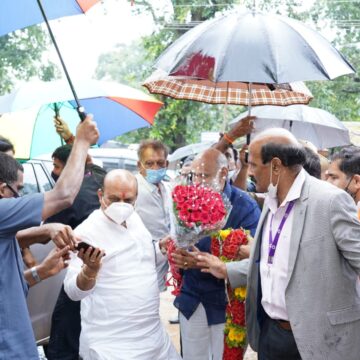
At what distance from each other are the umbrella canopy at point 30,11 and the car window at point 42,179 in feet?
9.09

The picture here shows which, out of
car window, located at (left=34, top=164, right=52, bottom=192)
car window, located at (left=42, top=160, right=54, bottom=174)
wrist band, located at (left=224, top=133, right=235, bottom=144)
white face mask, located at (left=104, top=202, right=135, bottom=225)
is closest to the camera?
white face mask, located at (left=104, top=202, right=135, bottom=225)

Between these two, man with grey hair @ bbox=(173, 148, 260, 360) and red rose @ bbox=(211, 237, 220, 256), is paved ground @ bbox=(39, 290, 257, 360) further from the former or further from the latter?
red rose @ bbox=(211, 237, 220, 256)

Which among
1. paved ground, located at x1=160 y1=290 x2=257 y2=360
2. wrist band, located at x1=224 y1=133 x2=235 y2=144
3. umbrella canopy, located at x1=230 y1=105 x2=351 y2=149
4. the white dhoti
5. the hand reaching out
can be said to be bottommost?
paved ground, located at x1=160 y1=290 x2=257 y2=360

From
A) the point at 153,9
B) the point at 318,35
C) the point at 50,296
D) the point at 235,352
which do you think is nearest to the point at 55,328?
the point at 50,296

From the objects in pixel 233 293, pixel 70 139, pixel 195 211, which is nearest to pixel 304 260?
pixel 195 211

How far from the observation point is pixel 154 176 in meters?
6.27

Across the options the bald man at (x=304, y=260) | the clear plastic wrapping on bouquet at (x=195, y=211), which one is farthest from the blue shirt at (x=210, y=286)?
the bald man at (x=304, y=260)

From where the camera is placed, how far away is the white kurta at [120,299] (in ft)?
14.5

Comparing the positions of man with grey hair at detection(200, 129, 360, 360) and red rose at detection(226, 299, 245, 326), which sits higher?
man with grey hair at detection(200, 129, 360, 360)

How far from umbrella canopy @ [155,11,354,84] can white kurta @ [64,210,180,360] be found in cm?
122

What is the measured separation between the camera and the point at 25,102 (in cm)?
624

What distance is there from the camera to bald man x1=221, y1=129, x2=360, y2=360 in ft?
12.0

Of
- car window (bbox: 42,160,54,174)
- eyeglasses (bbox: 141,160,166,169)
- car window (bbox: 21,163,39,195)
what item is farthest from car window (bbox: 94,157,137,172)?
eyeglasses (bbox: 141,160,166,169)

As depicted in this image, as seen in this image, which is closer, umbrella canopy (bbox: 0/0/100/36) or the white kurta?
umbrella canopy (bbox: 0/0/100/36)
